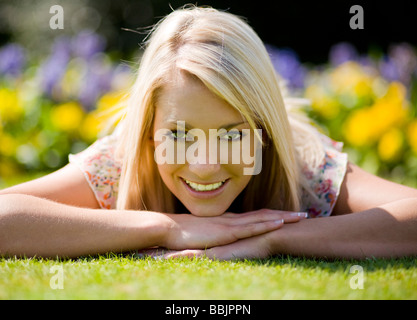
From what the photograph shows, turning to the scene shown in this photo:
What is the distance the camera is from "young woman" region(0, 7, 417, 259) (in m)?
2.51

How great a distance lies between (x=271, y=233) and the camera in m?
2.56

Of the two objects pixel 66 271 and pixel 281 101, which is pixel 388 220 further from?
pixel 66 271

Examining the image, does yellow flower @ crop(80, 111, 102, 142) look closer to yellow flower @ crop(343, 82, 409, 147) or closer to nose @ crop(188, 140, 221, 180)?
yellow flower @ crop(343, 82, 409, 147)

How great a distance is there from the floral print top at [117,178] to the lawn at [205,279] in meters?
0.77

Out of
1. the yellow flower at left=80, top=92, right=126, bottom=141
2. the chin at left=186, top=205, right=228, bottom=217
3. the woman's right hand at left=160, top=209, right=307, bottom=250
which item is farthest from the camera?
the yellow flower at left=80, top=92, right=126, bottom=141

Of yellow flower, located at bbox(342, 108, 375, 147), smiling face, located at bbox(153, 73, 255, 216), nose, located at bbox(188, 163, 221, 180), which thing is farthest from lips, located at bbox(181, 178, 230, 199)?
yellow flower, located at bbox(342, 108, 375, 147)

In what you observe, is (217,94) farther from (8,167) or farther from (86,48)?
(86,48)

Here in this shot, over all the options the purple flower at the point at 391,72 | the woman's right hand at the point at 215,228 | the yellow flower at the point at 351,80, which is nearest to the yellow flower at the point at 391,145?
the yellow flower at the point at 351,80

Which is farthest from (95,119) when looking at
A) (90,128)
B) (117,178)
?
(117,178)

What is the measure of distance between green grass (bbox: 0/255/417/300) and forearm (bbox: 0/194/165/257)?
7 centimetres

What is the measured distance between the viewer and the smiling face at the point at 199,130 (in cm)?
260

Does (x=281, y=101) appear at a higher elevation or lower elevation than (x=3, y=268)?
higher

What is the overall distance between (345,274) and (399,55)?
4.02 metres
